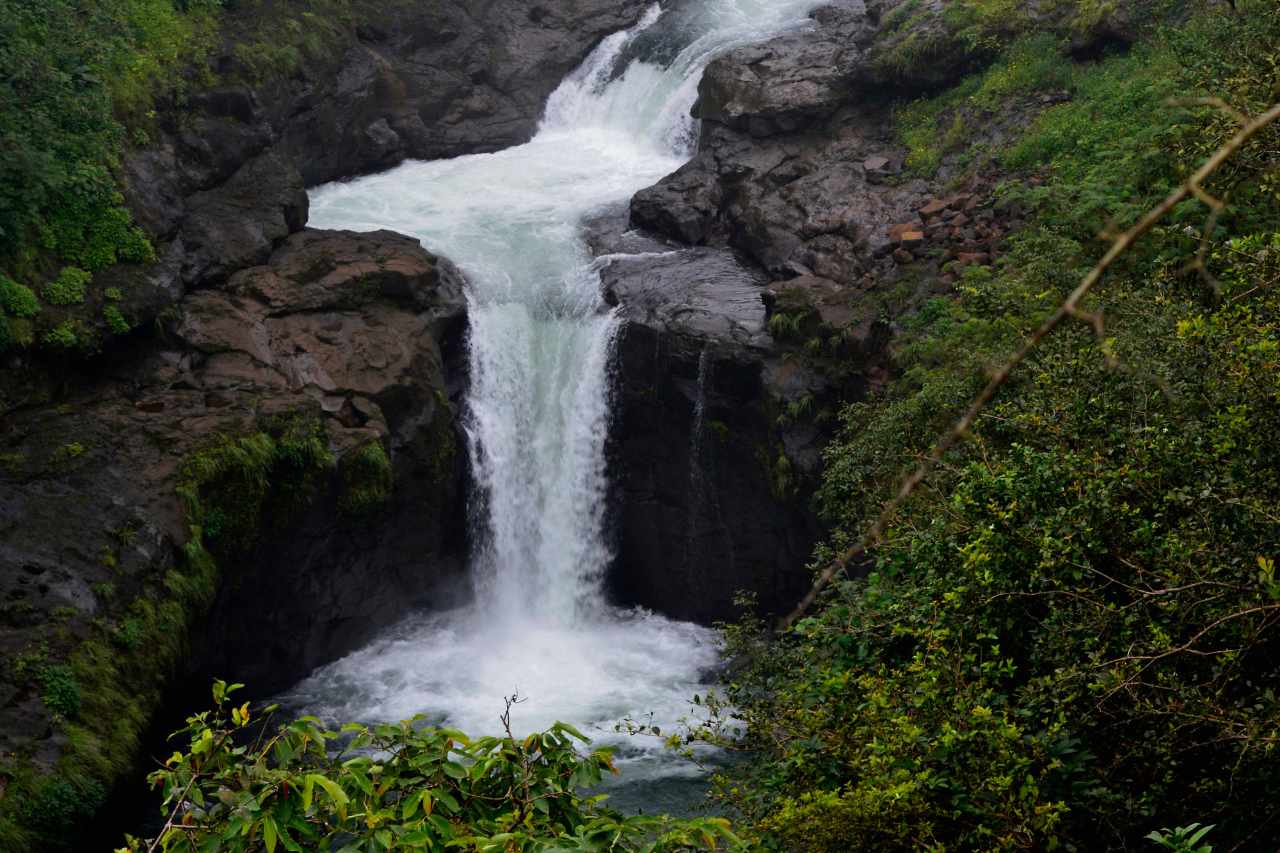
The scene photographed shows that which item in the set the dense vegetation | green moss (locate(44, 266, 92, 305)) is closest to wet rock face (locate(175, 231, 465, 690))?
green moss (locate(44, 266, 92, 305))

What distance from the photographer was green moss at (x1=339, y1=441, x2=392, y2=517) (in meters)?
14.0

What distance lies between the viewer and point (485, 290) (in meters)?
17.1

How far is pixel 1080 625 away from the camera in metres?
6.11

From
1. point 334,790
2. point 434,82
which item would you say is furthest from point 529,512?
point 334,790

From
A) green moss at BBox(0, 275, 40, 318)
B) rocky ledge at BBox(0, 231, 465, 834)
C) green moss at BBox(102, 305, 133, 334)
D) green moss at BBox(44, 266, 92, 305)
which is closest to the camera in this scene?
rocky ledge at BBox(0, 231, 465, 834)

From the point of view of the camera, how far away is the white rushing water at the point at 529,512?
14.2m

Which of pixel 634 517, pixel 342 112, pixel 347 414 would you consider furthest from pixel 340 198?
pixel 634 517

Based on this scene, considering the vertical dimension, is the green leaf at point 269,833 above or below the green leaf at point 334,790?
below

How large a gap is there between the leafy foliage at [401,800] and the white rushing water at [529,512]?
834 cm

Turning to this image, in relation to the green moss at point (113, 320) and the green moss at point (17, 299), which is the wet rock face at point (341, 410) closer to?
the green moss at point (113, 320)

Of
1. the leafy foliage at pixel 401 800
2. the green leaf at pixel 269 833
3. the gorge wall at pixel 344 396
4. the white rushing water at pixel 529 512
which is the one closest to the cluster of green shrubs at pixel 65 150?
the gorge wall at pixel 344 396

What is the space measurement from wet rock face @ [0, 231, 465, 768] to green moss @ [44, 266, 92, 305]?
0.96m

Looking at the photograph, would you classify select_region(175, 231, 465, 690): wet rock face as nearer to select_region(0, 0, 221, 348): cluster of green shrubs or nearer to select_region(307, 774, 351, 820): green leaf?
select_region(0, 0, 221, 348): cluster of green shrubs

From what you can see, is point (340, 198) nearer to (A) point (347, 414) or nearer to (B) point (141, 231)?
(B) point (141, 231)
